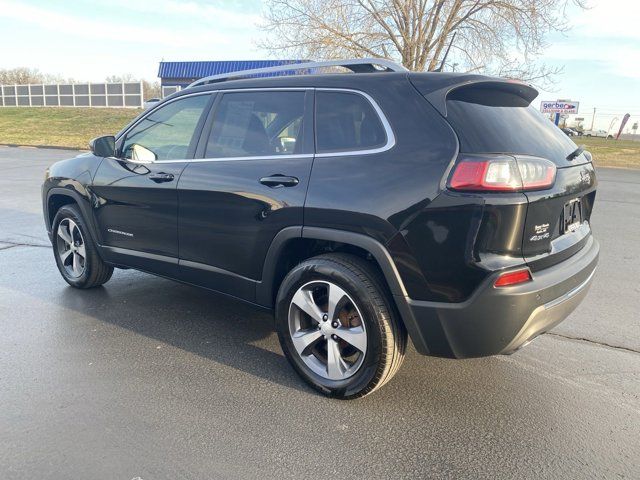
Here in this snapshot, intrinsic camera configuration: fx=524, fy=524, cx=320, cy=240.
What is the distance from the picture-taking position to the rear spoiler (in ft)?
9.09

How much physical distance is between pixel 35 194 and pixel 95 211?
7.26 metres

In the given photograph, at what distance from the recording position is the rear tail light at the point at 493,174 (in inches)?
98.3

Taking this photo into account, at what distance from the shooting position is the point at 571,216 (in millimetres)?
2994

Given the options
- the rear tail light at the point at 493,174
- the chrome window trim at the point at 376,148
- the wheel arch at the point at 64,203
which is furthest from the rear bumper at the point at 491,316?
the wheel arch at the point at 64,203

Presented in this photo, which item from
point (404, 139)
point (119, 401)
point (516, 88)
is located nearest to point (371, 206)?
point (404, 139)

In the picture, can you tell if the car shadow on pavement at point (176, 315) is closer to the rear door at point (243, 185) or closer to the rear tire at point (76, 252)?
the rear tire at point (76, 252)

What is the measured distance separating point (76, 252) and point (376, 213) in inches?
131

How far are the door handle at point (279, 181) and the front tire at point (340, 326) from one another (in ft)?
1.55

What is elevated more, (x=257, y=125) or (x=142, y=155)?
(x=257, y=125)

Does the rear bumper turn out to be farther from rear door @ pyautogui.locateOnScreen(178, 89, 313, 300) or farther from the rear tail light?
rear door @ pyautogui.locateOnScreen(178, 89, 313, 300)

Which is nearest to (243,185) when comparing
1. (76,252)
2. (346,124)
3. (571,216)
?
(346,124)

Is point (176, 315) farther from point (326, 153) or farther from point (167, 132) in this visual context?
point (326, 153)

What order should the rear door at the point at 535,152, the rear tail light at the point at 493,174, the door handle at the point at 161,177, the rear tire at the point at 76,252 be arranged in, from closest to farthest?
the rear tail light at the point at 493,174
the rear door at the point at 535,152
the door handle at the point at 161,177
the rear tire at the point at 76,252

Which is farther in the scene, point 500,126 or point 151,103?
point 151,103
